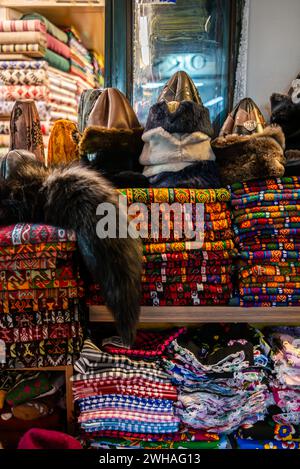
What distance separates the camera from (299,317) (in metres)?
0.99

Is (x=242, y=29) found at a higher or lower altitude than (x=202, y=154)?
higher

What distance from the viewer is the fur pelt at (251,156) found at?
1.01 m

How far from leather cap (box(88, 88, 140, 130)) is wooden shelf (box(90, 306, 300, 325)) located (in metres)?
0.55

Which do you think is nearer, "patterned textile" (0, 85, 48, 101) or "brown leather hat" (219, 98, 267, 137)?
"brown leather hat" (219, 98, 267, 137)

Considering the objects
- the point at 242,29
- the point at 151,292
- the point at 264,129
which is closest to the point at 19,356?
the point at 151,292

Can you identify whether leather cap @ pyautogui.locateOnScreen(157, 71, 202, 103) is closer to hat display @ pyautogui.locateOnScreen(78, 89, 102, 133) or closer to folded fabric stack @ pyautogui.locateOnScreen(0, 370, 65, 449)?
hat display @ pyautogui.locateOnScreen(78, 89, 102, 133)

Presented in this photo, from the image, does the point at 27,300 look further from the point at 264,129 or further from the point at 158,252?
the point at 264,129

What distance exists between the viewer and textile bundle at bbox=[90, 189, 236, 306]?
0.98 m

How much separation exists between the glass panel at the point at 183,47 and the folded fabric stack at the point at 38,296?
0.86m

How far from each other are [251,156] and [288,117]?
0.91 ft

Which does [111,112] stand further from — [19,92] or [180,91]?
[19,92]

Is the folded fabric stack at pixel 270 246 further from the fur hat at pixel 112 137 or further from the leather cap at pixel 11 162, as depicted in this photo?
the leather cap at pixel 11 162

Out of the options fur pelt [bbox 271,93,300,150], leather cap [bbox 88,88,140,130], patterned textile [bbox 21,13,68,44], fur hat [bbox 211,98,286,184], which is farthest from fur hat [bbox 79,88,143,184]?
patterned textile [bbox 21,13,68,44]
